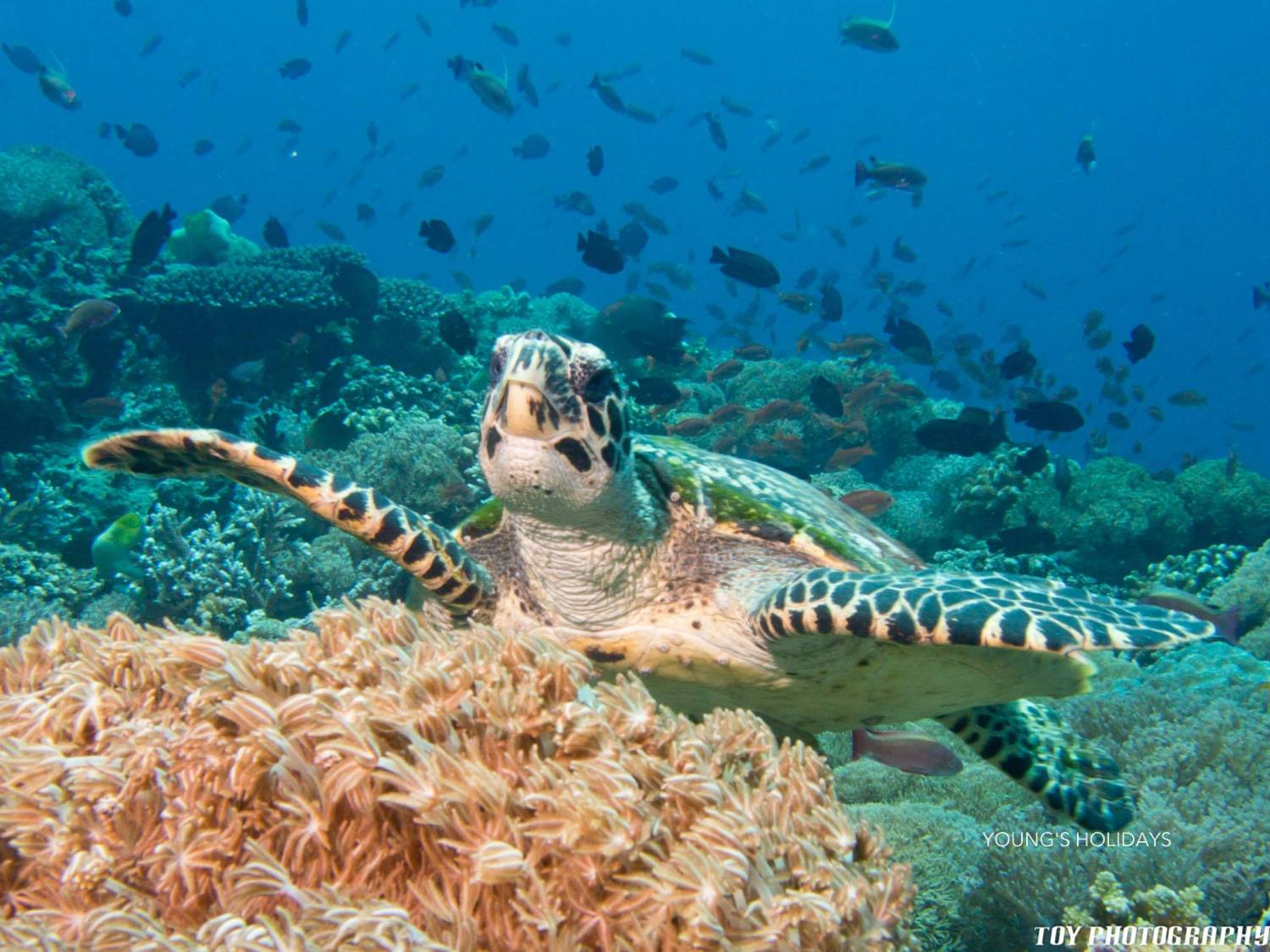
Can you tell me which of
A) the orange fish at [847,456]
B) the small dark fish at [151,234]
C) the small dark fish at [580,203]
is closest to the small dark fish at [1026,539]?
the orange fish at [847,456]

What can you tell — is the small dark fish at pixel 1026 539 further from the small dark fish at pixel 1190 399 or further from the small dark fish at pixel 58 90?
the small dark fish at pixel 58 90

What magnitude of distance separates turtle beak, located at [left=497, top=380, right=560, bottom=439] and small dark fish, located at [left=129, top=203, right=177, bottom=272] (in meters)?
9.42

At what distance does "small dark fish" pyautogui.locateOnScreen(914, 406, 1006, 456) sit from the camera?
7.73 m

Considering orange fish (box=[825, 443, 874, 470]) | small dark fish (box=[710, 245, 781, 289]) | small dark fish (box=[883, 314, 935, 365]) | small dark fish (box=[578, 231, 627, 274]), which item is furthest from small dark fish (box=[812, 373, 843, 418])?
small dark fish (box=[578, 231, 627, 274])

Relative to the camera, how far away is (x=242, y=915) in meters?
1.15

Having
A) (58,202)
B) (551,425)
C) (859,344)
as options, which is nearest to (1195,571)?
(859,344)

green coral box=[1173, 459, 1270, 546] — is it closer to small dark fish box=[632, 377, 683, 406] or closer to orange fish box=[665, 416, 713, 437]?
orange fish box=[665, 416, 713, 437]

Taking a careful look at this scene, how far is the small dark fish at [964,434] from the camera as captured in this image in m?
7.73

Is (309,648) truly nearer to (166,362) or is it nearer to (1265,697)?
(1265,697)

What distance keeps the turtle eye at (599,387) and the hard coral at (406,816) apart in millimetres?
1006

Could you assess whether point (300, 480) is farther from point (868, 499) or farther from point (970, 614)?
point (868, 499)

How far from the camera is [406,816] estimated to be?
1266mm

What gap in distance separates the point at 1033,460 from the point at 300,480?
883cm

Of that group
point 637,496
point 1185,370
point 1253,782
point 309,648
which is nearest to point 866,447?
point 1253,782
